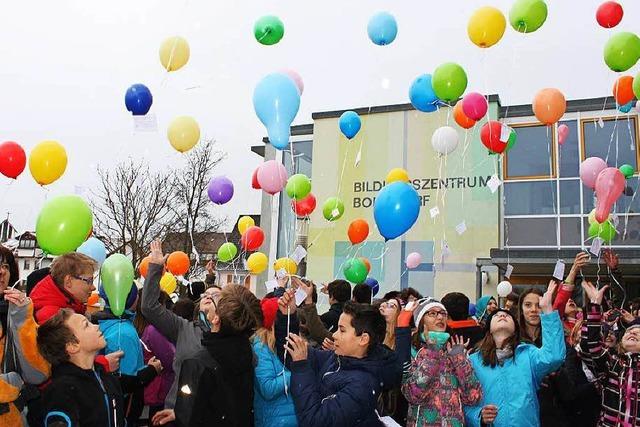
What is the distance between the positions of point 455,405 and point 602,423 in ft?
3.72

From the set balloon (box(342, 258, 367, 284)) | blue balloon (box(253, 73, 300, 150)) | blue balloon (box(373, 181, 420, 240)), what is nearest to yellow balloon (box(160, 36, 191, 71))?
blue balloon (box(253, 73, 300, 150))

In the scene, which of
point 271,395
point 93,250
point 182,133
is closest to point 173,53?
point 182,133

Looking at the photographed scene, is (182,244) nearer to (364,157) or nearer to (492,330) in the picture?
(364,157)

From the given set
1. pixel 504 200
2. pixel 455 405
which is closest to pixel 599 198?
pixel 455 405

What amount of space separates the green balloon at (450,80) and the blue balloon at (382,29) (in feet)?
2.74

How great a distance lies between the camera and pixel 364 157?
14711 millimetres

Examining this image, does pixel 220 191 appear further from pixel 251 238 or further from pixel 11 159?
pixel 11 159

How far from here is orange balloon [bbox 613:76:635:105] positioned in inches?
286

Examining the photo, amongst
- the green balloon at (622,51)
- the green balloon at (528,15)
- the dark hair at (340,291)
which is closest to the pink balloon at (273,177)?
the dark hair at (340,291)

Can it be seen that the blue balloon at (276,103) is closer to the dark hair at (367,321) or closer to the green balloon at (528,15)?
the dark hair at (367,321)

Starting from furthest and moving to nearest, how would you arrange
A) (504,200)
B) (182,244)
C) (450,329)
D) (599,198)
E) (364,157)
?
(182,244) < (364,157) < (504,200) < (599,198) < (450,329)

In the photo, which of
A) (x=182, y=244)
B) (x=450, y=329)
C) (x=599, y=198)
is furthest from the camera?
(x=182, y=244)

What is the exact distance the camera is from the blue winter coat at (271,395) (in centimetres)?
303

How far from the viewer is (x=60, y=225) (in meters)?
4.07
